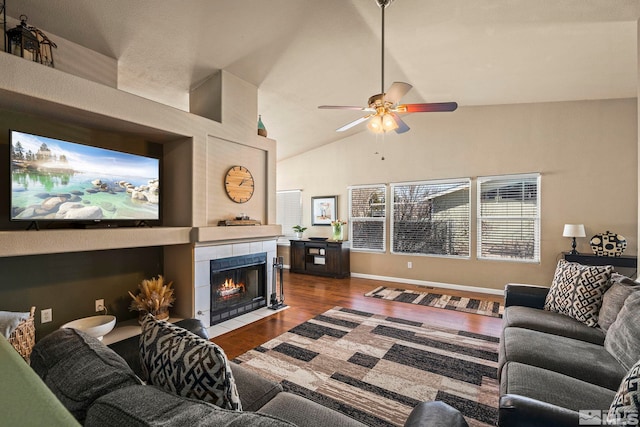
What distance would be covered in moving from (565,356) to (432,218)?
390 cm

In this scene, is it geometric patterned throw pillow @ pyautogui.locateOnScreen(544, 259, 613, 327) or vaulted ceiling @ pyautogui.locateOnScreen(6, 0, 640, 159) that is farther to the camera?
Answer: vaulted ceiling @ pyautogui.locateOnScreen(6, 0, 640, 159)

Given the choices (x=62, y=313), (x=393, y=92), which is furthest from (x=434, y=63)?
(x=62, y=313)

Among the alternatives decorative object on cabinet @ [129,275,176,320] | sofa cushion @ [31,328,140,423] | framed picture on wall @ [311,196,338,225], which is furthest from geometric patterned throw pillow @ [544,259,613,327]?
framed picture on wall @ [311,196,338,225]

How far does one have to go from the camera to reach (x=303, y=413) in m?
1.34

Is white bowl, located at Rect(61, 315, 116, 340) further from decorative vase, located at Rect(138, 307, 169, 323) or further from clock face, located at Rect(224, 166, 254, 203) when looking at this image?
clock face, located at Rect(224, 166, 254, 203)

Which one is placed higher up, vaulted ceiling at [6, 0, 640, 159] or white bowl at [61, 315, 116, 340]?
vaulted ceiling at [6, 0, 640, 159]

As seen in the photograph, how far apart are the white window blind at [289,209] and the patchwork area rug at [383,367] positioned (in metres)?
3.82

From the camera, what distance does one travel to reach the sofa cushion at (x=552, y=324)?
2.17 m

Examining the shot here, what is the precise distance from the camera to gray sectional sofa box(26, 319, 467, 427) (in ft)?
2.45

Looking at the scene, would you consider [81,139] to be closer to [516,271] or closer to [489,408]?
[489,408]

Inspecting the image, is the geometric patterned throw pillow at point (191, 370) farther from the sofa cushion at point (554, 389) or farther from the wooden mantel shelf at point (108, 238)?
the wooden mantel shelf at point (108, 238)

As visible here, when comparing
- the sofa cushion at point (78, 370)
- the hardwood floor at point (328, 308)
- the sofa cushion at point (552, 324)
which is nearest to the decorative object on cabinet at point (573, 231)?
the hardwood floor at point (328, 308)

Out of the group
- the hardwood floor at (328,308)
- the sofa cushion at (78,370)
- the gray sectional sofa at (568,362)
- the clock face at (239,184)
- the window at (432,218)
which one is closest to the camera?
the sofa cushion at (78,370)

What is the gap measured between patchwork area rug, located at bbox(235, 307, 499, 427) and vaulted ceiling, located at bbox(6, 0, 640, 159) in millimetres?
3090
